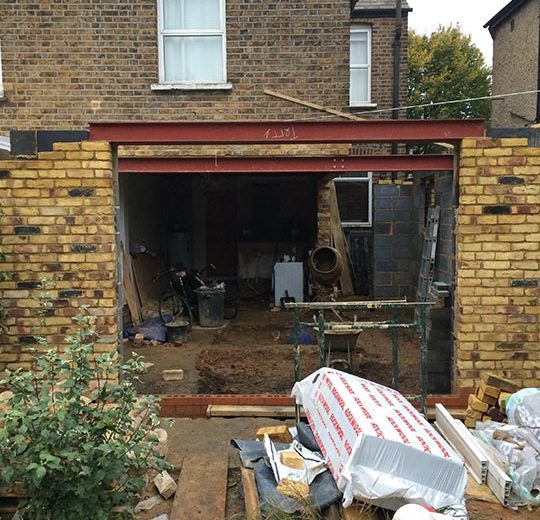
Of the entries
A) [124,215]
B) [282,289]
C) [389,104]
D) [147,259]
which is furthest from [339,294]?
[389,104]

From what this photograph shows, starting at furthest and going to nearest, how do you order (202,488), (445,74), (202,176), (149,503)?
(445,74) < (202,176) < (202,488) < (149,503)

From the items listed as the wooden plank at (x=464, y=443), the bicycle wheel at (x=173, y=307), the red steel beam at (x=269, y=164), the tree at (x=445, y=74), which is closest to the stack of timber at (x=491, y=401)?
the wooden plank at (x=464, y=443)

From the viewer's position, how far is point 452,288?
5.21 metres

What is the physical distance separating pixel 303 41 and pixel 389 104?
608cm

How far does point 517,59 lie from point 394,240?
9028 millimetres

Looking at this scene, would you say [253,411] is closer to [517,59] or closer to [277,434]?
[277,434]

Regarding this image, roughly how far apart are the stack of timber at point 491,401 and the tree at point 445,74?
72.5 ft

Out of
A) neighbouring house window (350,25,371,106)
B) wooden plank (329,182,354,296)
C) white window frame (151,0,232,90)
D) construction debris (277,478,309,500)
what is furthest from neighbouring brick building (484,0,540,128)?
construction debris (277,478,309,500)

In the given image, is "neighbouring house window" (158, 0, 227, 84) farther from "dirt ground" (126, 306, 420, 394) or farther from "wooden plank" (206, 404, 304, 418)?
"wooden plank" (206, 404, 304, 418)

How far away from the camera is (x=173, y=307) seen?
9789 millimetres

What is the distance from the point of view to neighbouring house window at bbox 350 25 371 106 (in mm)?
14641

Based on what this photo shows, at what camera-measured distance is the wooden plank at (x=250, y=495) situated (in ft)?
10.6

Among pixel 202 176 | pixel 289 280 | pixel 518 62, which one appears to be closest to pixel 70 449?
pixel 289 280

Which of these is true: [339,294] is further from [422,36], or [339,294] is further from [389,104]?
[422,36]
